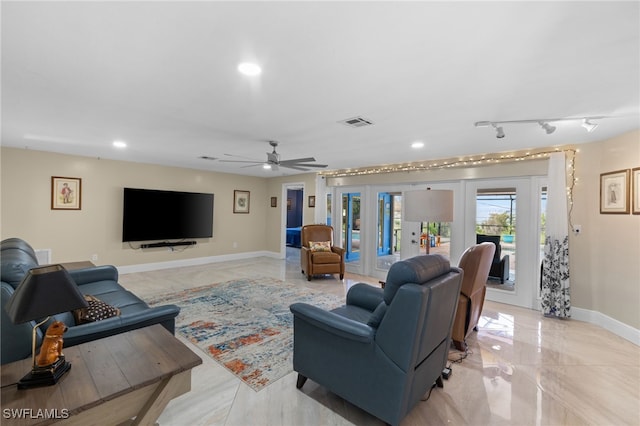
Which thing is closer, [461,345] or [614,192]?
[461,345]

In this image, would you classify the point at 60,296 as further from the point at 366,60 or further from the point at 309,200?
the point at 309,200

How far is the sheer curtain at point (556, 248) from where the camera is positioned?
12.5 ft

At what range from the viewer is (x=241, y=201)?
7.84 metres

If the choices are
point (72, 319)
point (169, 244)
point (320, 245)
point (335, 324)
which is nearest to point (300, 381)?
point (335, 324)

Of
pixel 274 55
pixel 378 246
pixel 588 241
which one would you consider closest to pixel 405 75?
pixel 274 55

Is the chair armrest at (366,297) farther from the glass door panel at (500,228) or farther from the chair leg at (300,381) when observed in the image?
the glass door panel at (500,228)

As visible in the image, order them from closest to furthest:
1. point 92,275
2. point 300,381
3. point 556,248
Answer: point 300,381 < point 92,275 < point 556,248

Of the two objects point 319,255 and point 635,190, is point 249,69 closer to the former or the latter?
point 319,255

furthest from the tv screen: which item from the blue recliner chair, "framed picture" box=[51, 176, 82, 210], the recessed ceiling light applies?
the blue recliner chair

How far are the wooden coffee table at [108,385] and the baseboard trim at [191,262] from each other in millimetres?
5092

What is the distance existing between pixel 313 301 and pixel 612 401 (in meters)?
3.16

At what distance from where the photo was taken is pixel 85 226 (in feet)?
18.0

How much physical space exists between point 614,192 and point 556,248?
2.98 feet

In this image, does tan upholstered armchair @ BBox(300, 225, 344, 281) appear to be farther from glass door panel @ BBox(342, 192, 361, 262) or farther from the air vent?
the air vent
